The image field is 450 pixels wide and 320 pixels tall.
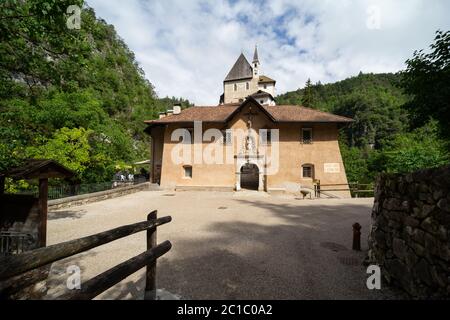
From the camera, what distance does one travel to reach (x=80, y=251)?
2205mm

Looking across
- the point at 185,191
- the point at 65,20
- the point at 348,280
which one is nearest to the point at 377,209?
the point at 348,280

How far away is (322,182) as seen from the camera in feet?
64.8

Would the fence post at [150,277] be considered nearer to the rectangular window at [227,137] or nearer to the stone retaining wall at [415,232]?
the stone retaining wall at [415,232]

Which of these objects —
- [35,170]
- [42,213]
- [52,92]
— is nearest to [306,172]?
[42,213]

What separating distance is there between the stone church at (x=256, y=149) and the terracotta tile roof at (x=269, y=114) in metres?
0.09

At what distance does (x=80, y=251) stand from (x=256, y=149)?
1923 centimetres

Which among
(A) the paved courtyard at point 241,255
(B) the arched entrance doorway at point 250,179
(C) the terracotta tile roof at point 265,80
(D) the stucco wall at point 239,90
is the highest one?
(C) the terracotta tile roof at point 265,80

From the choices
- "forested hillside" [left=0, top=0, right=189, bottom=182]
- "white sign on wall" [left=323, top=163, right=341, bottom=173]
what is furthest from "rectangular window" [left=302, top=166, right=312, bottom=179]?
"forested hillside" [left=0, top=0, right=189, bottom=182]

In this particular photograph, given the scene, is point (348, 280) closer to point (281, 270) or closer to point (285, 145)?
point (281, 270)

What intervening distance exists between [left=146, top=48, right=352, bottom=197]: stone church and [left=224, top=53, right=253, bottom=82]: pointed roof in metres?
37.7

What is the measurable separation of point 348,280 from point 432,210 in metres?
2.32

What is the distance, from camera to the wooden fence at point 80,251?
1.68 meters

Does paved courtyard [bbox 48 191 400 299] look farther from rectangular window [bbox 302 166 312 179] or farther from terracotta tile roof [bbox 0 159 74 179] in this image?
rectangular window [bbox 302 166 312 179]

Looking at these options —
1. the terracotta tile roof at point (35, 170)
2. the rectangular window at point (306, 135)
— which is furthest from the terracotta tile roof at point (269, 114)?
the terracotta tile roof at point (35, 170)
